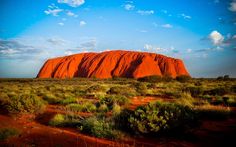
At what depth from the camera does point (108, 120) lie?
21.4 feet

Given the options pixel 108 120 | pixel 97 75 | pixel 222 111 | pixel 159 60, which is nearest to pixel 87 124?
pixel 108 120

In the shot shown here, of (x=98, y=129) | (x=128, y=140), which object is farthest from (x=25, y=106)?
(x=128, y=140)

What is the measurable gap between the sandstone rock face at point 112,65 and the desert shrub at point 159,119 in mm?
62378

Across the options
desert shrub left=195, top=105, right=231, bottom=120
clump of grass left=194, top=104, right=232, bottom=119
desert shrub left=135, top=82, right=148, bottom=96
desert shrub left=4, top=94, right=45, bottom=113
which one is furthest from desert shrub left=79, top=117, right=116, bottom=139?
desert shrub left=135, top=82, right=148, bottom=96

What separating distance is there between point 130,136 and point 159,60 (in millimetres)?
80503

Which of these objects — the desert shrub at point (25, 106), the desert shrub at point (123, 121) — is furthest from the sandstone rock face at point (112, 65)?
the desert shrub at point (123, 121)

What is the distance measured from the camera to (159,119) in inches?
216

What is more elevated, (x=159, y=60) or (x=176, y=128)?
(x=159, y=60)

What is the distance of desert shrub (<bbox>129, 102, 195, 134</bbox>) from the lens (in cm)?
542

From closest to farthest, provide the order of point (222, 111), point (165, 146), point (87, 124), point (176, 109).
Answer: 1. point (165, 146)
2. point (176, 109)
3. point (87, 124)
4. point (222, 111)

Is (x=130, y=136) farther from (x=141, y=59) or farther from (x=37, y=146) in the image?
(x=141, y=59)

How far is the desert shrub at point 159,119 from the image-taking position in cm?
542

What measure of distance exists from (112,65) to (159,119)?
245 ft

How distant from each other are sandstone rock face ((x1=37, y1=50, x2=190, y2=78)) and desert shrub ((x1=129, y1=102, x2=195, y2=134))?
205ft
